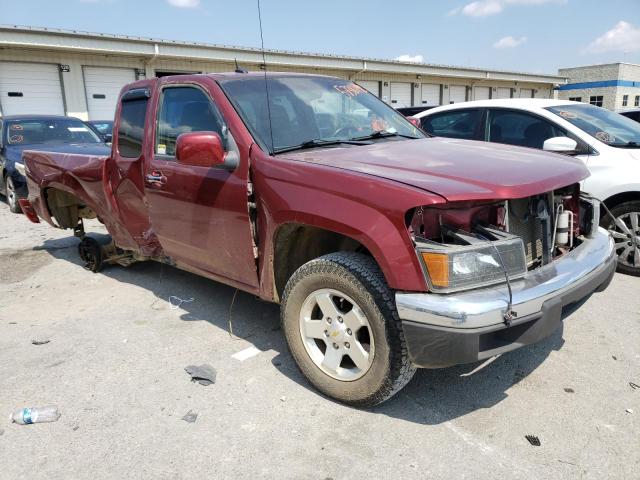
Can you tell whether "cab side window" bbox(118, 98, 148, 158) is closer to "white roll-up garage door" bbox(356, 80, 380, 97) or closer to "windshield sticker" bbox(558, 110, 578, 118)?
"windshield sticker" bbox(558, 110, 578, 118)

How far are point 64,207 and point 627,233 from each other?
5.96 m

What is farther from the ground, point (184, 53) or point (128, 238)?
point (184, 53)

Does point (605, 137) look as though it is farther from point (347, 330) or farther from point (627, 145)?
point (347, 330)

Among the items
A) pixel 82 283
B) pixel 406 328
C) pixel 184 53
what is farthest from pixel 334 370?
pixel 184 53

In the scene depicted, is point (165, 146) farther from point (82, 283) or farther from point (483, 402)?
point (483, 402)

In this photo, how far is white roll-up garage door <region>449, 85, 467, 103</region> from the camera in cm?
3219

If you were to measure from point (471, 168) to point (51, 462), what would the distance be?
102 inches

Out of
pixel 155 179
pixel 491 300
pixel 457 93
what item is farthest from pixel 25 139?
pixel 457 93

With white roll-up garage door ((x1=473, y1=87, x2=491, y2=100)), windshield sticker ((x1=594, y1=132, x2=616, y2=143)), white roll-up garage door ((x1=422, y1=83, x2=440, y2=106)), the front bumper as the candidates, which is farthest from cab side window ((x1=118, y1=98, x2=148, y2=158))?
white roll-up garage door ((x1=473, y1=87, x2=491, y2=100))

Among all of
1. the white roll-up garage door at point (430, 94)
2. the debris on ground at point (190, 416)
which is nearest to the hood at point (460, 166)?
the debris on ground at point (190, 416)

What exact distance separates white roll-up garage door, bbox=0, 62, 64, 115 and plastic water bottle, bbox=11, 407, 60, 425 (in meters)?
17.5

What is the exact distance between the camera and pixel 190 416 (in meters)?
2.75

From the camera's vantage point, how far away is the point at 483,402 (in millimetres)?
2805

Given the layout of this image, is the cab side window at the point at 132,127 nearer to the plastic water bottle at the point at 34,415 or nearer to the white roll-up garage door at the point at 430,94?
the plastic water bottle at the point at 34,415
